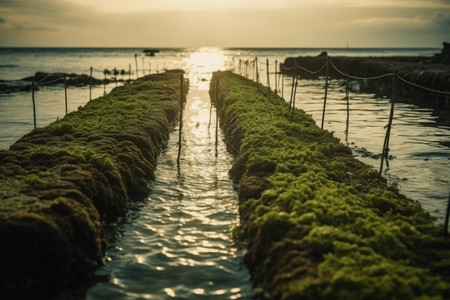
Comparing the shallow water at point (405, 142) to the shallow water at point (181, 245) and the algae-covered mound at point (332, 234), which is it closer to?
the algae-covered mound at point (332, 234)

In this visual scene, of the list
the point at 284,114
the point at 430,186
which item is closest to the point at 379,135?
the point at 284,114

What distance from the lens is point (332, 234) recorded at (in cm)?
886

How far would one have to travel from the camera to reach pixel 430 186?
17.2 metres

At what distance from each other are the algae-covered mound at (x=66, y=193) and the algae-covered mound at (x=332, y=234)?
4.19m

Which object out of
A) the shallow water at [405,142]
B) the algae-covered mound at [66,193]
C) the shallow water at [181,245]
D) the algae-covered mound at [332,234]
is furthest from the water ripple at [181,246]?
the shallow water at [405,142]

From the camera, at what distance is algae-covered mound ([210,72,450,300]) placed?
7.23 meters

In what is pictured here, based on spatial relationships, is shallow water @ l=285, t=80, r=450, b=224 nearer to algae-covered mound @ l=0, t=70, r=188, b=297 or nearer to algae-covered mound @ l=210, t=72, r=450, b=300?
algae-covered mound @ l=210, t=72, r=450, b=300

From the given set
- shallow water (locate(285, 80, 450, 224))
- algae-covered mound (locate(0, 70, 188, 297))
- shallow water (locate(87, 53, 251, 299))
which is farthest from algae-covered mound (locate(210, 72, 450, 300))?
algae-covered mound (locate(0, 70, 188, 297))

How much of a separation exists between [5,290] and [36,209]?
2.12 meters

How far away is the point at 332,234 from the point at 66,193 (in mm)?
6913

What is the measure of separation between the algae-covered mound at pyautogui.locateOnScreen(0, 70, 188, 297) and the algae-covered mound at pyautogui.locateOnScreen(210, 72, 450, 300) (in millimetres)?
4185

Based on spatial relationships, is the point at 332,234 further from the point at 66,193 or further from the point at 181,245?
the point at 66,193

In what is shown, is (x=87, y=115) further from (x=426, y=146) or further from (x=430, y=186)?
(x=426, y=146)

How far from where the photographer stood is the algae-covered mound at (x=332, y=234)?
7232mm
